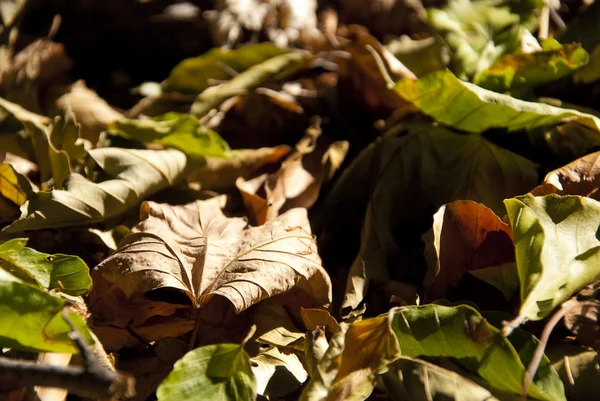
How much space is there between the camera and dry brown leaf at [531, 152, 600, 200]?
1.04 meters

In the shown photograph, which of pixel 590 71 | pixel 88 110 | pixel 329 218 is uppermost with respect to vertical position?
pixel 590 71

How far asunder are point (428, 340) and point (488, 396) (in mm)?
107

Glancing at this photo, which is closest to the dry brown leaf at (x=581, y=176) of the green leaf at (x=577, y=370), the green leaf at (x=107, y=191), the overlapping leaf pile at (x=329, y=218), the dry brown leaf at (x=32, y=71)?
the overlapping leaf pile at (x=329, y=218)

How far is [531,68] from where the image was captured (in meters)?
1.20

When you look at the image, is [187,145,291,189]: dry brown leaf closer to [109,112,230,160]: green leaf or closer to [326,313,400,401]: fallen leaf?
[109,112,230,160]: green leaf

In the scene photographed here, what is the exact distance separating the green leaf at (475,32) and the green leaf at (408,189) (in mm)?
208

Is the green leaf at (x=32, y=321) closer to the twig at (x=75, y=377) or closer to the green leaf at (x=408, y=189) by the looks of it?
the twig at (x=75, y=377)

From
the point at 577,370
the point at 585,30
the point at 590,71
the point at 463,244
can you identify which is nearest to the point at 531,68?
the point at 590,71

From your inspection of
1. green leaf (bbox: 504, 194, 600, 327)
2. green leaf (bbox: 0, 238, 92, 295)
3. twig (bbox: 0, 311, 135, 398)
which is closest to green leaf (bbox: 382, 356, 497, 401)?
green leaf (bbox: 504, 194, 600, 327)

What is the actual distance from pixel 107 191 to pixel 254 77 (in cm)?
51

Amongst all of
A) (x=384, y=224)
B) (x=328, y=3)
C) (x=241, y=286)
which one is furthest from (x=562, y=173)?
(x=328, y=3)

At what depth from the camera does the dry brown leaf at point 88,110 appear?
4.55ft

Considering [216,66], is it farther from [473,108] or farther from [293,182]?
[473,108]

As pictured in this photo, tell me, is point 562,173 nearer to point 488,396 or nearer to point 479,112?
point 479,112
